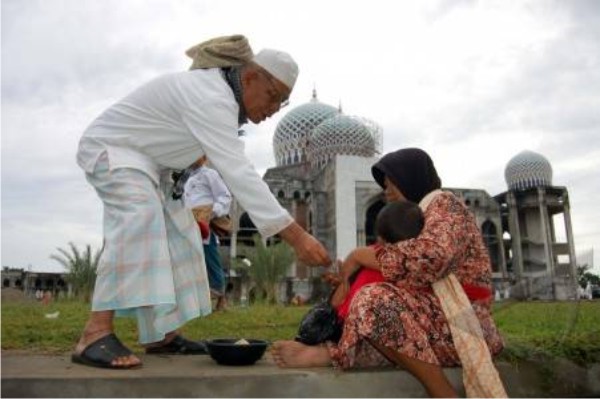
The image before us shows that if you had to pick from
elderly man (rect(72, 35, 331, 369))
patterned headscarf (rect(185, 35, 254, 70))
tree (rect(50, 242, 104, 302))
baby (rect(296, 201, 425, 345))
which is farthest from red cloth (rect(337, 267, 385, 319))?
A: tree (rect(50, 242, 104, 302))

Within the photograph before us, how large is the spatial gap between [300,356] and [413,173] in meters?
1.08

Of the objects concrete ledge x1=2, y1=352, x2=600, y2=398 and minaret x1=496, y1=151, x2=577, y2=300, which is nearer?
concrete ledge x1=2, y1=352, x2=600, y2=398

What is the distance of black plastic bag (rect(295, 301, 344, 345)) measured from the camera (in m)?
2.76

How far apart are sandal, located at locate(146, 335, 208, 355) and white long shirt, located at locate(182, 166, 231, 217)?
3.31 metres

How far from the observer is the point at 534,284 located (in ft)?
92.4

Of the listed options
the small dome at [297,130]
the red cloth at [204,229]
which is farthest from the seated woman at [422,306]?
the small dome at [297,130]

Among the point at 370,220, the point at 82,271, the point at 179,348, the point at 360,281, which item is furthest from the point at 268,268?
the point at 370,220

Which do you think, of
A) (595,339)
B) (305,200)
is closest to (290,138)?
(305,200)

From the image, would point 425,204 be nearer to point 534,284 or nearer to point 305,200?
point 534,284

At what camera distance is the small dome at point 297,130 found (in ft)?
134

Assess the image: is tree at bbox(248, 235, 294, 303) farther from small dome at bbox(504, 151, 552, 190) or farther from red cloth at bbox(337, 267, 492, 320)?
small dome at bbox(504, 151, 552, 190)

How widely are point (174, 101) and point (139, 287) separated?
3.15 ft

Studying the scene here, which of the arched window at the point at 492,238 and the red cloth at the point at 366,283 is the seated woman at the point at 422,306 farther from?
the arched window at the point at 492,238

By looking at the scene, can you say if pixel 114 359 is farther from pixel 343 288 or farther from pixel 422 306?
pixel 422 306
